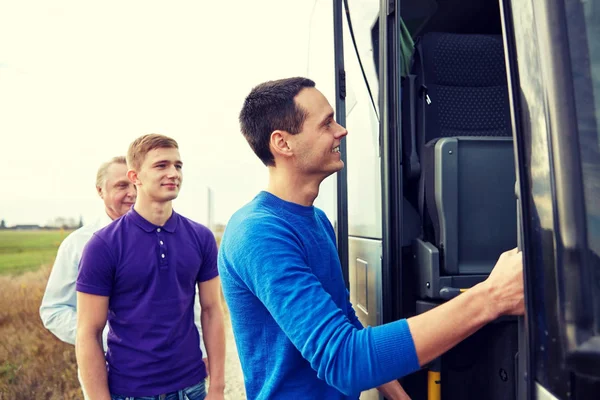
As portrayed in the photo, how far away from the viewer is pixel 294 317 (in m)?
0.98

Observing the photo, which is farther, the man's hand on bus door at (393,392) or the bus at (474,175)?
the man's hand on bus door at (393,392)

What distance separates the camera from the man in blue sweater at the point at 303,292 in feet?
3.03

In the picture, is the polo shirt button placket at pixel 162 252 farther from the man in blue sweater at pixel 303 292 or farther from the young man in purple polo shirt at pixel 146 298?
the man in blue sweater at pixel 303 292

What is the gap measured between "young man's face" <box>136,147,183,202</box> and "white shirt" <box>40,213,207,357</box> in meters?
0.39

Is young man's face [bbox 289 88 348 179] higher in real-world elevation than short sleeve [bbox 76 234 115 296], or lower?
higher

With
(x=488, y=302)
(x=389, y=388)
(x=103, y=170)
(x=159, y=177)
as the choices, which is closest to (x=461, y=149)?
(x=389, y=388)

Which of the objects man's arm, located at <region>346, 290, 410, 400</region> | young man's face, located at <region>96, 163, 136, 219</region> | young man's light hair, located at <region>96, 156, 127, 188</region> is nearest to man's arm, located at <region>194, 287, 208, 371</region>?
young man's face, located at <region>96, 163, 136, 219</region>

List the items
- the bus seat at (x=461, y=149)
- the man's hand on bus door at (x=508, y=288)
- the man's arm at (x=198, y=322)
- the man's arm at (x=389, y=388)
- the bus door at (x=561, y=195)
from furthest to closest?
the man's arm at (x=198, y=322)
the bus seat at (x=461, y=149)
the man's arm at (x=389, y=388)
the man's hand on bus door at (x=508, y=288)
the bus door at (x=561, y=195)

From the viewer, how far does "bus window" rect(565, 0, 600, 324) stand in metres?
0.67

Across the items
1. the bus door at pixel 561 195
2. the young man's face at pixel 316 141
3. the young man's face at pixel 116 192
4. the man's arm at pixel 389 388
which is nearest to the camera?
the bus door at pixel 561 195

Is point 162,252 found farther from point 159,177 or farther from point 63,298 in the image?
point 63,298

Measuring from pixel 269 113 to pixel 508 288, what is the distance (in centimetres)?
84

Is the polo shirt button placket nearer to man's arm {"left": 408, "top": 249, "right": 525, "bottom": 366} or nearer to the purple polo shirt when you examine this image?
the purple polo shirt

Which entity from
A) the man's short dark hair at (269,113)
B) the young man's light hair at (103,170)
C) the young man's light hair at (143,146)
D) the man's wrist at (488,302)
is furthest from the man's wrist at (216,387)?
the man's wrist at (488,302)
